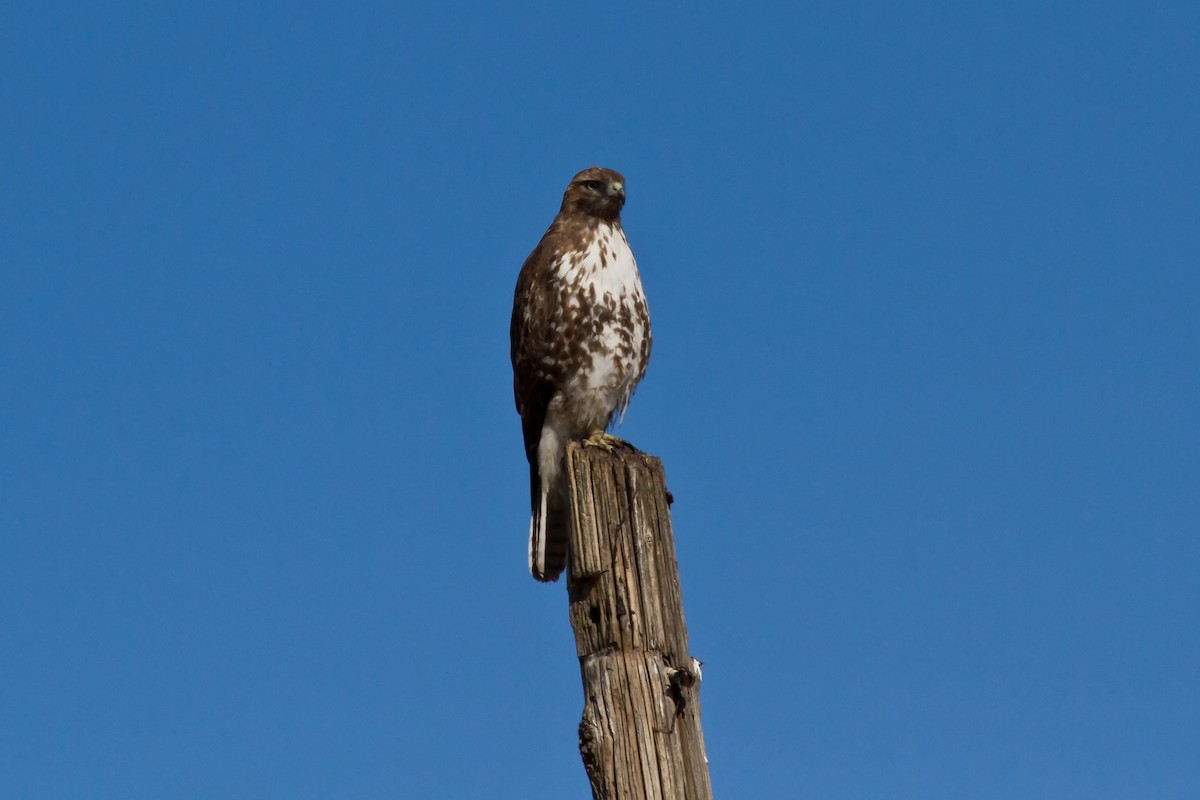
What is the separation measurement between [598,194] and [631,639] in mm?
4308

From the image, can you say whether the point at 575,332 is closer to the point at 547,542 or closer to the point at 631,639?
the point at 547,542

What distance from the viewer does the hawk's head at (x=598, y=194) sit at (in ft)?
27.7

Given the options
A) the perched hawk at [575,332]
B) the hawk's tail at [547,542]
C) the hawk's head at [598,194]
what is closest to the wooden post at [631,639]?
the hawk's tail at [547,542]

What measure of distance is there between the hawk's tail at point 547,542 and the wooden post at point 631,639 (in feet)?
7.50

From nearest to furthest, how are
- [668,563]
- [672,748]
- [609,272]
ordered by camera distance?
1. [672,748]
2. [668,563]
3. [609,272]

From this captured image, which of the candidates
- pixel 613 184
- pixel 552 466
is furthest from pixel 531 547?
pixel 613 184

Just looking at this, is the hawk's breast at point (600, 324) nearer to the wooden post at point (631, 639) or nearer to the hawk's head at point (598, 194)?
the hawk's head at point (598, 194)

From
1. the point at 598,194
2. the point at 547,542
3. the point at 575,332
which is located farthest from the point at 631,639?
the point at 598,194

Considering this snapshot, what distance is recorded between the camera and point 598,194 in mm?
8453

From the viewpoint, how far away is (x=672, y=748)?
14.6 feet

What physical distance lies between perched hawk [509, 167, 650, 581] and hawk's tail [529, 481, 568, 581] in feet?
0.07

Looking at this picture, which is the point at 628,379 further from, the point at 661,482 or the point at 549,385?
the point at 661,482

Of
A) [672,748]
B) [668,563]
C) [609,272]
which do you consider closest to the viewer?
[672,748]

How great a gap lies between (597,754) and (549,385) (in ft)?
12.7
